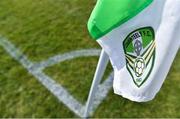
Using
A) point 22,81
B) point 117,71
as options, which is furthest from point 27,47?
point 117,71

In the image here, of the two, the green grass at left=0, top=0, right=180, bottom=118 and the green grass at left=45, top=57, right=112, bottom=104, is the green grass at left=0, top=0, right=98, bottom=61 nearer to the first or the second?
the green grass at left=0, top=0, right=180, bottom=118

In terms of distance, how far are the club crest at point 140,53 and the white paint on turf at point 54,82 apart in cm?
140

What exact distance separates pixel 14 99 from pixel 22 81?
34 centimetres

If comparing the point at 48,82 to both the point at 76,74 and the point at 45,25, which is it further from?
the point at 45,25

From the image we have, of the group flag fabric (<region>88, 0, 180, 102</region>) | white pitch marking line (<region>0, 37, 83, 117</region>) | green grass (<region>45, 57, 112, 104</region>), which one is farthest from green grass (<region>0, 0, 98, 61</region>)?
flag fabric (<region>88, 0, 180, 102</region>)

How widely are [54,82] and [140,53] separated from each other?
6.48ft

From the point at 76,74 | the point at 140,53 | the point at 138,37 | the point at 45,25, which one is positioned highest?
the point at 138,37

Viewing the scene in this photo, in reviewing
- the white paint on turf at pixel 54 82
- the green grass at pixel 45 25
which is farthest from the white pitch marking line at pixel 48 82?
the green grass at pixel 45 25

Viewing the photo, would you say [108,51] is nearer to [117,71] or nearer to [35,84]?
[117,71]

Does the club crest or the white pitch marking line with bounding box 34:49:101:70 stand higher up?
the club crest

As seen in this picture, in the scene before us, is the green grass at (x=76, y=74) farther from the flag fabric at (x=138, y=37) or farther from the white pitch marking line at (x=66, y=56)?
the flag fabric at (x=138, y=37)

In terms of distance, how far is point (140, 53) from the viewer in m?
3.23

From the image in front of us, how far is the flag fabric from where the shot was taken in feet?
9.63

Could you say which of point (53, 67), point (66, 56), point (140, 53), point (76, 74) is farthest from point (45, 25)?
point (140, 53)
